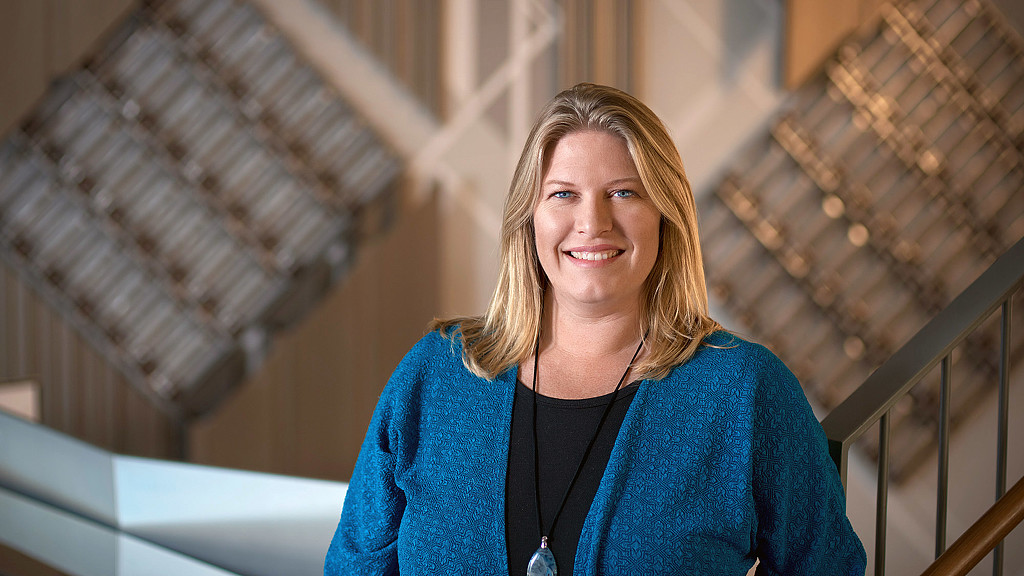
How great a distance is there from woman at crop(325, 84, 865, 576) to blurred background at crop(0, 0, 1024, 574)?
1.98 m

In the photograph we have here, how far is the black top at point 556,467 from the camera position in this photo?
Answer: 1.07 m

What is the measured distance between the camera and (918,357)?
122 cm

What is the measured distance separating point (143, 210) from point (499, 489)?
2551 millimetres

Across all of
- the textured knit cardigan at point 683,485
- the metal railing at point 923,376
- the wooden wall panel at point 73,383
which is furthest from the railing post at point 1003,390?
the wooden wall panel at point 73,383

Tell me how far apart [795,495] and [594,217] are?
40cm

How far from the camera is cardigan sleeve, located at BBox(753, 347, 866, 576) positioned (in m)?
1.03

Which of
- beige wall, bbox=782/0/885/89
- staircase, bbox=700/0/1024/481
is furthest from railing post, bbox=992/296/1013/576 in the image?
beige wall, bbox=782/0/885/89

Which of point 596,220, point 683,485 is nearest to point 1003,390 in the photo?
point 683,485

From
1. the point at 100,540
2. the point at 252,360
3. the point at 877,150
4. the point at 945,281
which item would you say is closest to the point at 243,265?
the point at 252,360

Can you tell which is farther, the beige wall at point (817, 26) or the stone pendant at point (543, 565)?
the beige wall at point (817, 26)

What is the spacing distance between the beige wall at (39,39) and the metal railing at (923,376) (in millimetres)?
2846

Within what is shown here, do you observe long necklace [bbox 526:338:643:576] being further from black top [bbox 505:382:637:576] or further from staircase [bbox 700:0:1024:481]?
staircase [bbox 700:0:1024:481]

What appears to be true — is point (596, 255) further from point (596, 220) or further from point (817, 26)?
point (817, 26)

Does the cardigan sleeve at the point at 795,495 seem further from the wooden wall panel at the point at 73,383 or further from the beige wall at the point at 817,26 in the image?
the wooden wall panel at the point at 73,383
